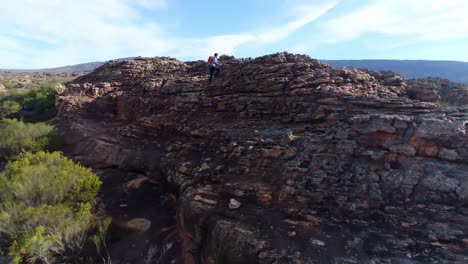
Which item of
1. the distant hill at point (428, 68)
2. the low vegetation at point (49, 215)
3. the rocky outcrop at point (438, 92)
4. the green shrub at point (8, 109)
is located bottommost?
the low vegetation at point (49, 215)

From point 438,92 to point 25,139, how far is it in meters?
30.0

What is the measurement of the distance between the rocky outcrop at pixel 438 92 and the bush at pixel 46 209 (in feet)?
58.6

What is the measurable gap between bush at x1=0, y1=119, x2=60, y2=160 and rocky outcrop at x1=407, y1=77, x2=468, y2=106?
24969mm

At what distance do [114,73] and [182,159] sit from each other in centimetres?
1680

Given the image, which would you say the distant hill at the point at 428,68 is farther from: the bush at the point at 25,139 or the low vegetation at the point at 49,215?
the low vegetation at the point at 49,215

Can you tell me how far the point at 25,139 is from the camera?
81.3ft

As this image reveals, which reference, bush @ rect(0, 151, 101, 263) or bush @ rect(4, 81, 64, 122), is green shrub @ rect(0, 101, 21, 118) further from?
bush @ rect(0, 151, 101, 263)

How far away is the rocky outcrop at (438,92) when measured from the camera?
17.0 m

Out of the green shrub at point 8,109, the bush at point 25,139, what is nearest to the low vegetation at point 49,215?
the bush at point 25,139

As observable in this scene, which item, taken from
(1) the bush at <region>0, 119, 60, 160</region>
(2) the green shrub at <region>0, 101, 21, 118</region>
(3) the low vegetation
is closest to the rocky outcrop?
(3) the low vegetation

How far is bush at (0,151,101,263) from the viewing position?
13123mm

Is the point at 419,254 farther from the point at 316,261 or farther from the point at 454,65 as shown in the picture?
the point at 454,65

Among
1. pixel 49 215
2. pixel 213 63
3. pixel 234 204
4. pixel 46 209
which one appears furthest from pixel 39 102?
pixel 234 204

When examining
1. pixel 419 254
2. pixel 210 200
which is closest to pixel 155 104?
pixel 210 200
